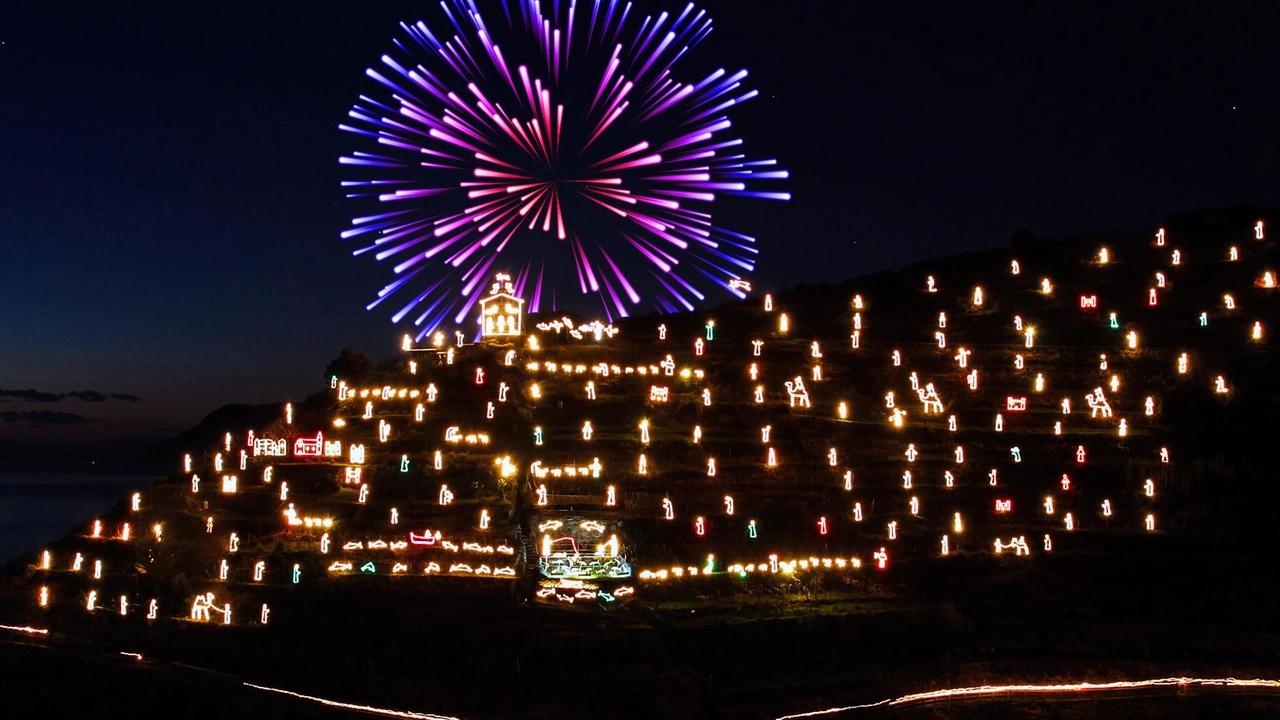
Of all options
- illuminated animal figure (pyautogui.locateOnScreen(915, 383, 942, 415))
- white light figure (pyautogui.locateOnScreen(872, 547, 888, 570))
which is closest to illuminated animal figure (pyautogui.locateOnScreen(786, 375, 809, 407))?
illuminated animal figure (pyautogui.locateOnScreen(915, 383, 942, 415))

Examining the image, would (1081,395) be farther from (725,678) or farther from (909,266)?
(725,678)

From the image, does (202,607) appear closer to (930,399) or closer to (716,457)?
(716,457)

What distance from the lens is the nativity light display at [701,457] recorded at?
32781 millimetres

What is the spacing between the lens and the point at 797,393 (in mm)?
42250

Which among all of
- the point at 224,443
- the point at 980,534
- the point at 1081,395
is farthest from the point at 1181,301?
the point at 224,443

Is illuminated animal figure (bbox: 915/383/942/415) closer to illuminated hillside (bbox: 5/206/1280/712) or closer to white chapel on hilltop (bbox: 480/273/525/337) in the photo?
illuminated hillside (bbox: 5/206/1280/712)

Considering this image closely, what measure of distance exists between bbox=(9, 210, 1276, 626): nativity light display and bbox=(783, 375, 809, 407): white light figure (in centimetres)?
11

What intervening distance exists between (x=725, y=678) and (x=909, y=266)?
Result: 38976mm

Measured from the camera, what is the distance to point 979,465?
1561 inches

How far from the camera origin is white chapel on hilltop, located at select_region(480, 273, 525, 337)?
4503 cm

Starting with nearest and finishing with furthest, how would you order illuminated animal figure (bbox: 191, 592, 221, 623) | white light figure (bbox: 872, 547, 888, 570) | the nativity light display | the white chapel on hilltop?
illuminated animal figure (bbox: 191, 592, 221, 623)
the nativity light display
white light figure (bbox: 872, 547, 888, 570)
the white chapel on hilltop

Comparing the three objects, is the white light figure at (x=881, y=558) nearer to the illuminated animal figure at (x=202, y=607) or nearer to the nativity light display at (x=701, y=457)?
the nativity light display at (x=701, y=457)

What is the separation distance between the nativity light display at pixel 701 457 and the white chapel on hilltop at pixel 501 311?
6.0 inches

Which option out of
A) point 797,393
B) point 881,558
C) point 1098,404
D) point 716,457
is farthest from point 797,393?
point 1098,404
